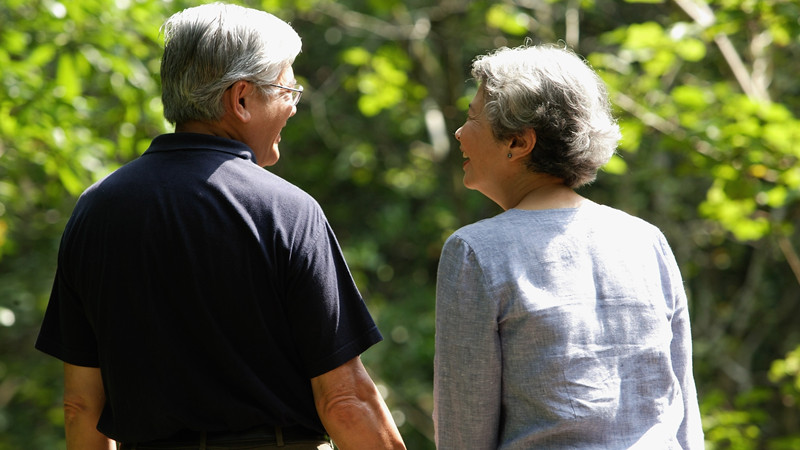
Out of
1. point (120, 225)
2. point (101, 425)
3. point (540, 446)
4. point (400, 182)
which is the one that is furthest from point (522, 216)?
point (400, 182)

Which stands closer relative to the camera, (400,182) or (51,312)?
(51,312)

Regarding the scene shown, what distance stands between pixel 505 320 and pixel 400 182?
5.84 meters

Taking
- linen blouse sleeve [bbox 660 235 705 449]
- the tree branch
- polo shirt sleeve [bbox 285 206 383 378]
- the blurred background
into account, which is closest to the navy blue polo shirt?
polo shirt sleeve [bbox 285 206 383 378]

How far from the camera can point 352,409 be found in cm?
170

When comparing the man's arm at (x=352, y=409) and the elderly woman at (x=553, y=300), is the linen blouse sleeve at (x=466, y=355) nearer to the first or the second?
the elderly woman at (x=553, y=300)

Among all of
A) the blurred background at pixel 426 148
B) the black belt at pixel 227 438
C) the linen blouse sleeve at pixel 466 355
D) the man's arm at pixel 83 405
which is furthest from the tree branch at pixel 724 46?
the man's arm at pixel 83 405

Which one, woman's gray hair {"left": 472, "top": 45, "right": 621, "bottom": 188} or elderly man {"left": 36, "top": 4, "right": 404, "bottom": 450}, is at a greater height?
woman's gray hair {"left": 472, "top": 45, "right": 621, "bottom": 188}

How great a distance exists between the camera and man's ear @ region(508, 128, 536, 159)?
Result: 5.67ft

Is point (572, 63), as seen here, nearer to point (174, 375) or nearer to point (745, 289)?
point (174, 375)

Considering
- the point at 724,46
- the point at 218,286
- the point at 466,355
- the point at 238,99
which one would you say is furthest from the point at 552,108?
the point at 724,46

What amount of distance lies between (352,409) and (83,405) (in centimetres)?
59

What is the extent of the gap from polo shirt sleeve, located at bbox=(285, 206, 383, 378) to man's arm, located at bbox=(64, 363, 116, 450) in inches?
18.9

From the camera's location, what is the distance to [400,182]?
7434mm

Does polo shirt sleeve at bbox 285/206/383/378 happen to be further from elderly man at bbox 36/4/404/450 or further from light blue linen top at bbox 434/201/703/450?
light blue linen top at bbox 434/201/703/450
